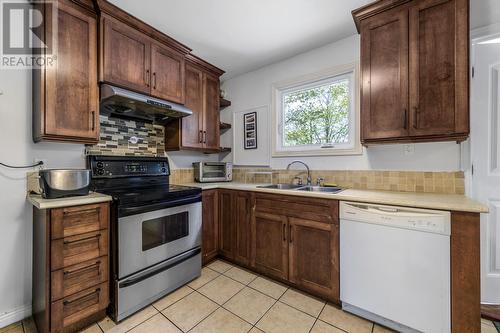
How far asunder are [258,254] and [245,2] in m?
2.25

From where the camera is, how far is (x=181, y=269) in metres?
1.96

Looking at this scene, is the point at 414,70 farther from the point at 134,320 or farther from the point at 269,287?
the point at 134,320

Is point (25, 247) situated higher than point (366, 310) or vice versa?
point (25, 247)

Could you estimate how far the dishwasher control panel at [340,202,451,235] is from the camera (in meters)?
1.29

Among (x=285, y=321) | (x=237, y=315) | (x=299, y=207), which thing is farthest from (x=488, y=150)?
(x=237, y=315)

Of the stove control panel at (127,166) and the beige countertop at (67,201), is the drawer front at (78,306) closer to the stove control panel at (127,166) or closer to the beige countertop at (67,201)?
the beige countertop at (67,201)

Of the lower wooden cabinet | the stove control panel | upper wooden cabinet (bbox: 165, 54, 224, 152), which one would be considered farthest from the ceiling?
the lower wooden cabinet

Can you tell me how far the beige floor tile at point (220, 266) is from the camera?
7.63 feet

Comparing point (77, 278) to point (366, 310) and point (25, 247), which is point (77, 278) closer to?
point (25, 247)

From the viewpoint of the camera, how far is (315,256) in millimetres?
1796

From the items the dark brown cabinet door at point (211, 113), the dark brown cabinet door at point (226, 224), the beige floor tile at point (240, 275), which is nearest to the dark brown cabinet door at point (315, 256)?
the beige floor tile at point (240, 275)

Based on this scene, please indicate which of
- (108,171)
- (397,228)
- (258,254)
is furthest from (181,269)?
(397,228)

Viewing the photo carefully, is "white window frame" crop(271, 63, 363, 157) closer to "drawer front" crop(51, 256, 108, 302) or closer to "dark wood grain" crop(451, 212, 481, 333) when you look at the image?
"dark wood grain" crop(451, 212, 481, 333)

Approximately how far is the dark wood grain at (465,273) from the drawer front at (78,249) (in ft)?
7.41
